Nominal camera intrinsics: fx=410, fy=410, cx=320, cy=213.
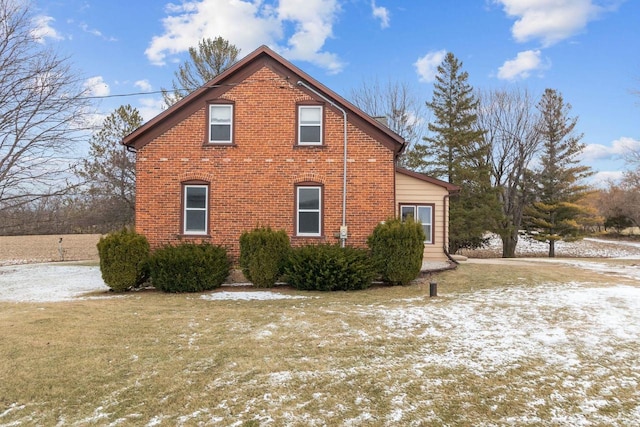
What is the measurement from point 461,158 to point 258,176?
17.4 metres

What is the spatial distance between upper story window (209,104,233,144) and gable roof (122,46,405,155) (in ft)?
1.30

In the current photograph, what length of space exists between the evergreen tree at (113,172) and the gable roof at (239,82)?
11756mm

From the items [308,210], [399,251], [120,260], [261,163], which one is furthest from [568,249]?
[120,260]

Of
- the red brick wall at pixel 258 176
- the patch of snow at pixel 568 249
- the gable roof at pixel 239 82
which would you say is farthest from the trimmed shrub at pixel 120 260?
the patch of snow at pixel 568 249

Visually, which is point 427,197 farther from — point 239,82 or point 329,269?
point 239,82

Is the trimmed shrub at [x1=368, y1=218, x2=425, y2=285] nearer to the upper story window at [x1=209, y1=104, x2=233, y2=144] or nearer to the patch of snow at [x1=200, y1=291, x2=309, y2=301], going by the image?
the patch of snow at [x1=200, y1=291, x2=309, y2=301]

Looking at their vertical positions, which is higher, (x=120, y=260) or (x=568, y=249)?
(x=120, y=260)

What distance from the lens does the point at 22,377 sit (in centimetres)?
497

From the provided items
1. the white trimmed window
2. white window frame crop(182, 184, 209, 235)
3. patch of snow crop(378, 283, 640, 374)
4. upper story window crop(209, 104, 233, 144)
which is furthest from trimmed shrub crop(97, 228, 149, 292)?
the white trimmed window

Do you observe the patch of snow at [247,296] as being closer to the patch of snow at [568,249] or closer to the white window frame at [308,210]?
the white window frame at [308,210]

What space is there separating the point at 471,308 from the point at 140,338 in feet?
19.9

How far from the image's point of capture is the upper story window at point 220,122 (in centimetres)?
1323

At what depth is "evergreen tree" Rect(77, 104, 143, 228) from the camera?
23.5 meters

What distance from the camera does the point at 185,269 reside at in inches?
432
